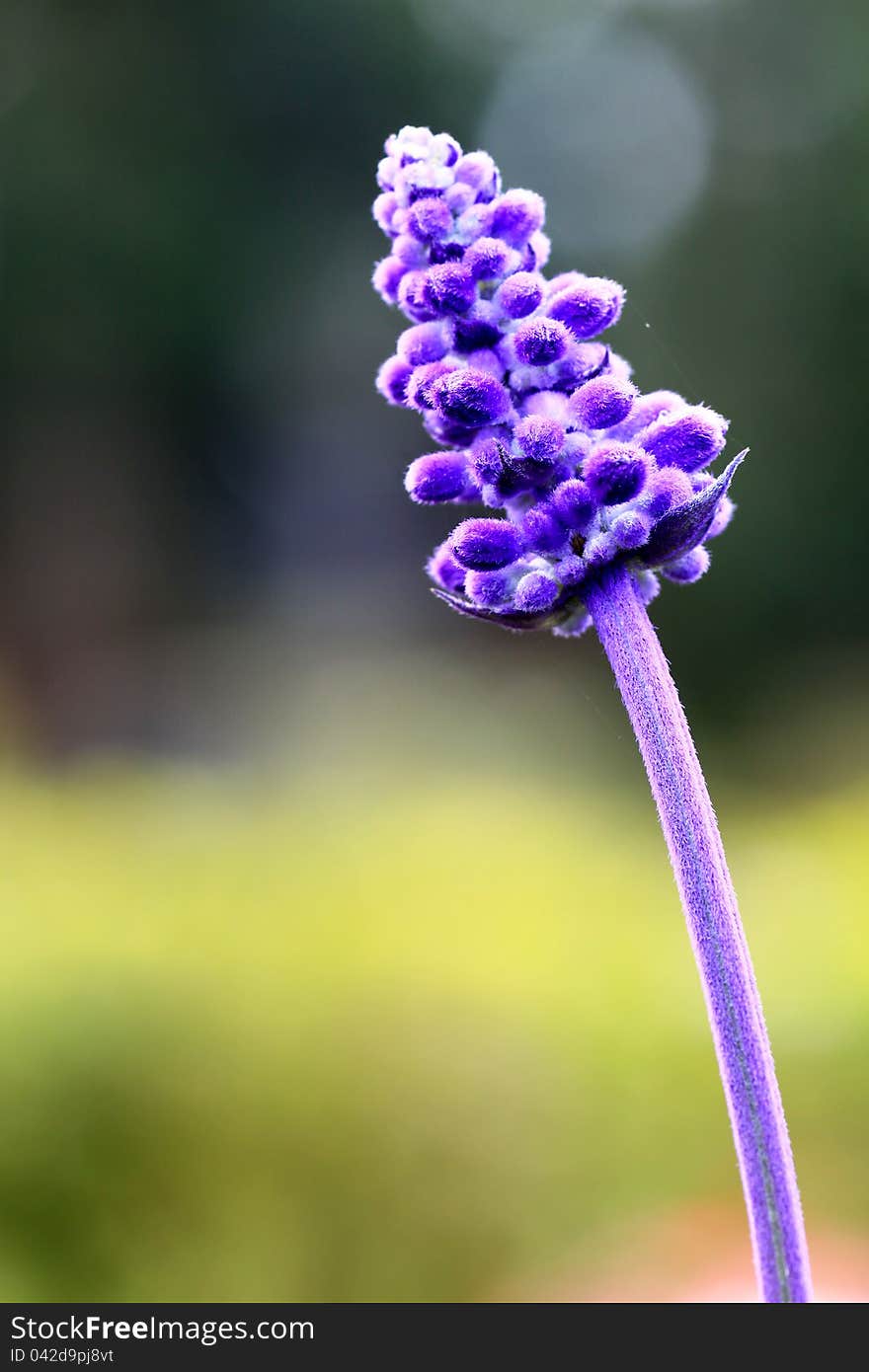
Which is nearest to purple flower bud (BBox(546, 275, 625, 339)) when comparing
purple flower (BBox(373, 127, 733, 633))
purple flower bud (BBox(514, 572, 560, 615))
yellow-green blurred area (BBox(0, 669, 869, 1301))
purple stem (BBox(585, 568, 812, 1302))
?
purple flower (BBox(373, 127, 733, 633))

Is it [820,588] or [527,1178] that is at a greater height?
[820,588]

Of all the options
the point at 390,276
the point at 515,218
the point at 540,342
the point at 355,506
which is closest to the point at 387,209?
the point at 390,276

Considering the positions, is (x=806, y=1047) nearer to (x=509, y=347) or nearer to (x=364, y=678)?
(x=509, y=347)

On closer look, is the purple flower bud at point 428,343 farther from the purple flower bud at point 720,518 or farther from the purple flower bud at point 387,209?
the purple flower bud at point 720,518

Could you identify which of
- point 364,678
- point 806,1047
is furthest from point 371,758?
point 806,1047

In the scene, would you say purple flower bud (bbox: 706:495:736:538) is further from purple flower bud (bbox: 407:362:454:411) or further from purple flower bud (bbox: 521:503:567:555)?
purple flower bud (bbox: 407:362:454:411)
